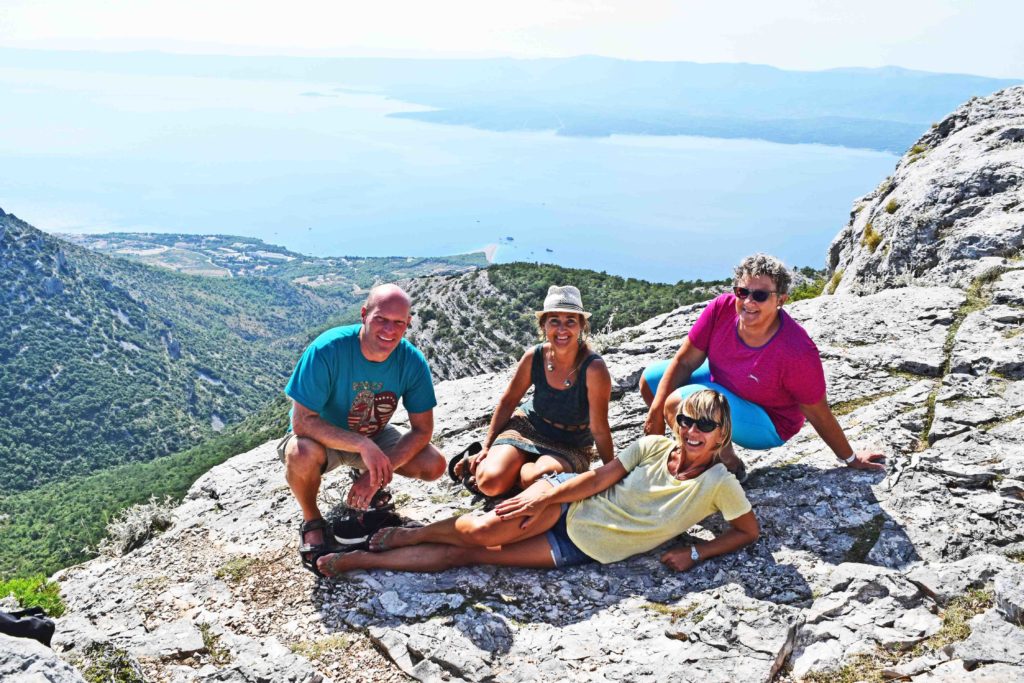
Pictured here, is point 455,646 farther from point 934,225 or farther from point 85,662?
point 934,225

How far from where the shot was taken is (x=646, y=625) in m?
4.52

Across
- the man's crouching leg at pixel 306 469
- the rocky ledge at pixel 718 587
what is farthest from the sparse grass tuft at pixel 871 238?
the man's crouching leg at pixel 306 469

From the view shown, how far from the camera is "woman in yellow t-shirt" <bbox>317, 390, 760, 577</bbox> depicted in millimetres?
4832

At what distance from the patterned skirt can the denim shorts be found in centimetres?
73

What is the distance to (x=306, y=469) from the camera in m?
5.61

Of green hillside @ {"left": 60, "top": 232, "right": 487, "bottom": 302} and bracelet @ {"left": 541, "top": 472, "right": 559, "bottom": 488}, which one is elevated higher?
bracelet @ {"left": 541, "top": 472, "right": 559, "bottom": 488}

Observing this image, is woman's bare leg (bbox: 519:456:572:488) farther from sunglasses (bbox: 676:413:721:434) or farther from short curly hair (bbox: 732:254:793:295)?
short curly hair (bbox: 732:254:793:295)

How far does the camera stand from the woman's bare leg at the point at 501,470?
5902mm

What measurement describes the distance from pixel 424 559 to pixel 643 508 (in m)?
1.70

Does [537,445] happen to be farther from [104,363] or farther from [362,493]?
[104,363]

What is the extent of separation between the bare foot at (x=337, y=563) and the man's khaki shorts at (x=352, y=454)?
0.74 meters

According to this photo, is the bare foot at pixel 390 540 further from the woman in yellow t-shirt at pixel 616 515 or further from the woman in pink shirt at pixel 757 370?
the woman in pink shirt at pixel 757 370

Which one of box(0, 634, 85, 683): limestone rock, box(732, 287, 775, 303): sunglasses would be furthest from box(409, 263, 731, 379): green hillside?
box(0, 634, 85, 683): limestone rock

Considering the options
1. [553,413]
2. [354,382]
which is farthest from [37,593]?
[553,413]
